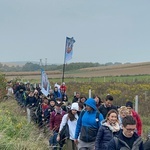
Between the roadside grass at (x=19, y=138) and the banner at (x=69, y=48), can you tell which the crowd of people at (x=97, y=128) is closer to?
the roadside grass at (x=19, y=138)

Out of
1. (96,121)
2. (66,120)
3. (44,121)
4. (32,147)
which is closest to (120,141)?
(96,121)

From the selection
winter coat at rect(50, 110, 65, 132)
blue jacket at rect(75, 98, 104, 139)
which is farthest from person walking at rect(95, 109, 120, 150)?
winter coat at rect(50, 110, 65, 132)

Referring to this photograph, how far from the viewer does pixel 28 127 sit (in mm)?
10836

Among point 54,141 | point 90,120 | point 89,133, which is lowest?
point 54,141

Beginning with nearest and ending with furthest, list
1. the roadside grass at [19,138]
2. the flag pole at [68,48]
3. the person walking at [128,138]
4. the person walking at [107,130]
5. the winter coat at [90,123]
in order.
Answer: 1. the person walking at [128,138]
2. the person walking at [107,130]
3. the roadside grass at [19,138]
4. the winter coat at [90,123]
5. the flag pole at [68,48]

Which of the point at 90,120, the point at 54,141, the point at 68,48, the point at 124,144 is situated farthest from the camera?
the point at 68,48

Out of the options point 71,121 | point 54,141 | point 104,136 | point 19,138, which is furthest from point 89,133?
point 54,141

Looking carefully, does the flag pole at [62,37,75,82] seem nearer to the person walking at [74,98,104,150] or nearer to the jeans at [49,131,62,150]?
the jeans at [49,131,62,150]

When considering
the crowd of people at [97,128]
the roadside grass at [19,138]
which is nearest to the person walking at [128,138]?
the crowd of people at [97,128]

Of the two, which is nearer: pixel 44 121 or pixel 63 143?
pixel 63 143

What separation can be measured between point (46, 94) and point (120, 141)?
1109cm

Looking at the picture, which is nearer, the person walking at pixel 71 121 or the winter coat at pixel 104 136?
the winter coat at pixel 104 136

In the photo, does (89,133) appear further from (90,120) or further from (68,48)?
(68,48)

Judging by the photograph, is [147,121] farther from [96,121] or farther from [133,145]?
[133,145]
